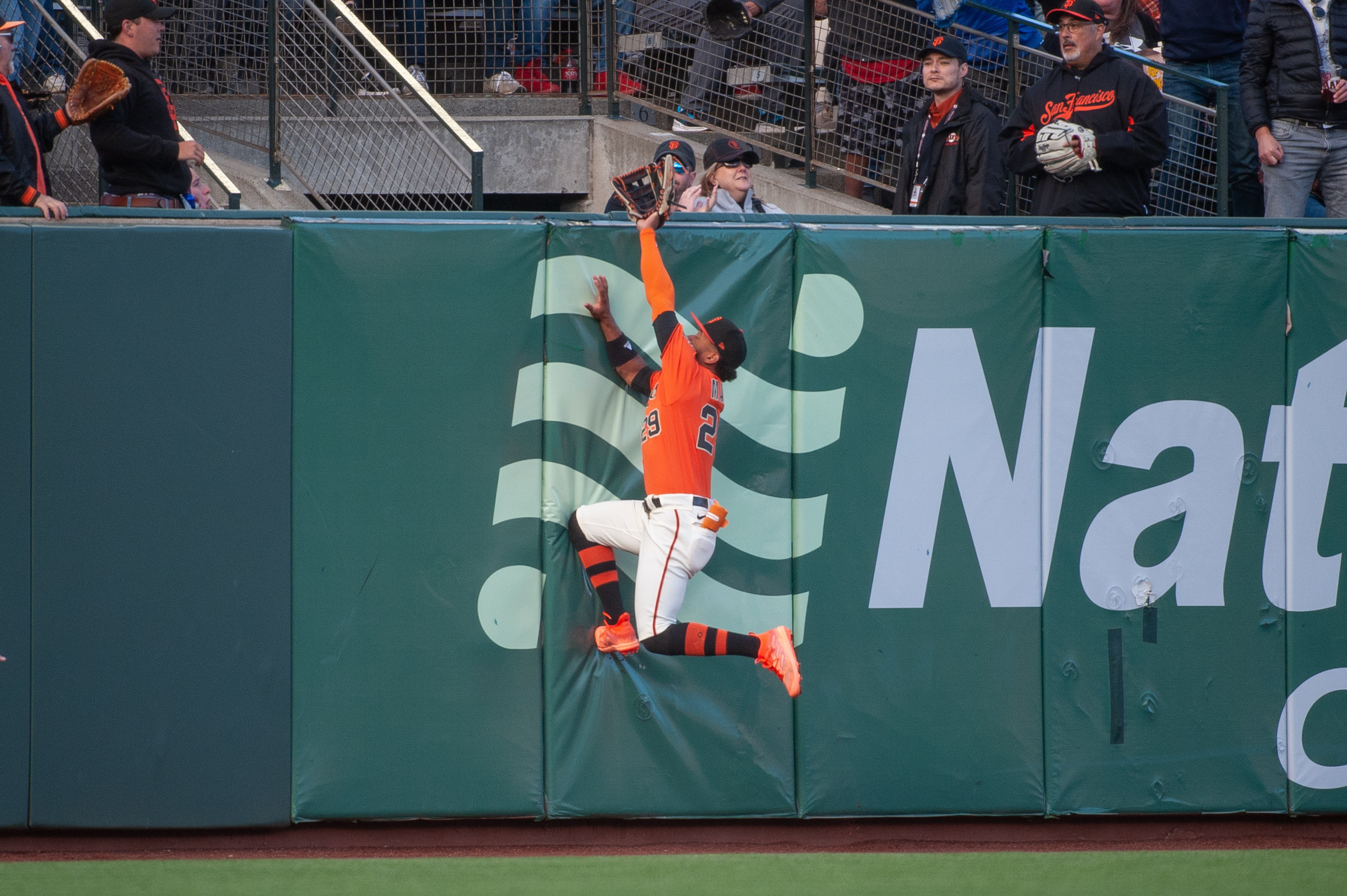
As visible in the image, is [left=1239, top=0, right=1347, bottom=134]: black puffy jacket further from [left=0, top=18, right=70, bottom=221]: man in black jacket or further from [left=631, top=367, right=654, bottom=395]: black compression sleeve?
[left=0, top=18, right=70, bottom=221]: man in black jacket

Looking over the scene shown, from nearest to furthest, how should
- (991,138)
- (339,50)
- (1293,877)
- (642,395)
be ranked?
1. (1293,877)
2. (642,395)
3. (991,138)
4. (339,50)

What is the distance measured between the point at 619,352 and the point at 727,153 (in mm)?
1603

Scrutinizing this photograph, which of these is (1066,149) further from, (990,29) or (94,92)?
(94,92)

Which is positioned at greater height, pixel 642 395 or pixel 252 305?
pixel 252 305

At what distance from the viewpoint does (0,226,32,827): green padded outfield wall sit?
18.7ft

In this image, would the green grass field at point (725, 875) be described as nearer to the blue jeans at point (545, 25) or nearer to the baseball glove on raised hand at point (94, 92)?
the baseball glove on raised hand at point (94, 92)

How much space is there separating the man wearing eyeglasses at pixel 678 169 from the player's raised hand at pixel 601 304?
0.56m

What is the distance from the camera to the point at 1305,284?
247 inches

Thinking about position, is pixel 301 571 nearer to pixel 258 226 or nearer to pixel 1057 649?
pixel 258 226

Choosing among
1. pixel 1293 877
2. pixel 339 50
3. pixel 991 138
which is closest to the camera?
pixel 1293 877

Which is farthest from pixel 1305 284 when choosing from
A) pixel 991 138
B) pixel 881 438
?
pixel 881 438

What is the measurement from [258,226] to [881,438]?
3.13m

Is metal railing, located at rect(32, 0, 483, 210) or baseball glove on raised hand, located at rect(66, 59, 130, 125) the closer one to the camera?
baseball glove on raised hand, located at rect(66, 59, 130, 125)

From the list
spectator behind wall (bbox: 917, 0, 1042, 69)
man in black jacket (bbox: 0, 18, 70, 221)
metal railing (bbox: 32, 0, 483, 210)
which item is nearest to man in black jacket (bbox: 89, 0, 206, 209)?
man in black jacket (bbox: 0, 18, 70, 221)
